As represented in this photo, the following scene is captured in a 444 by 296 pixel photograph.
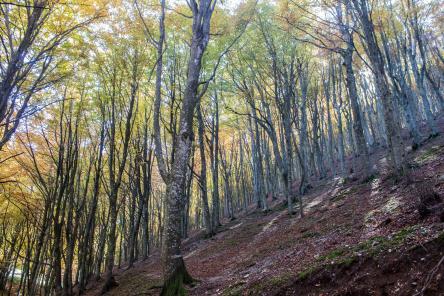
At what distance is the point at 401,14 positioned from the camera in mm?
16812

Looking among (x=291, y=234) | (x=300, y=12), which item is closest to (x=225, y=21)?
(x=300, y=12)

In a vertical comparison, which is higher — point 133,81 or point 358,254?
point 133,81

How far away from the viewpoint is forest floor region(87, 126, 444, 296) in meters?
3.44

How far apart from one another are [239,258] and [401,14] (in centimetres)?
1655

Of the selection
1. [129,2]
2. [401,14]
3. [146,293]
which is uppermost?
[401,14]

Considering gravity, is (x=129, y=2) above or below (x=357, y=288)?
above

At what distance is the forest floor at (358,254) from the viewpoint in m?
3.44

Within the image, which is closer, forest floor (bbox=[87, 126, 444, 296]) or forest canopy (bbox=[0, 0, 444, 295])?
forest floor (bbox=[87, 126, 444, 296])

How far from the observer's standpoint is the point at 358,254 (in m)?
4.25

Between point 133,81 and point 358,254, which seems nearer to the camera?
point 358,254

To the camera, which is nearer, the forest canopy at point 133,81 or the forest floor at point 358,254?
the forest floor at point 358,254

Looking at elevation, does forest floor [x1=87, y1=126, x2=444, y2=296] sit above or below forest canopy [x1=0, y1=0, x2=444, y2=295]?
below

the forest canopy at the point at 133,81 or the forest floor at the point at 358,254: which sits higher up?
the forest canopy at the point at 133,81

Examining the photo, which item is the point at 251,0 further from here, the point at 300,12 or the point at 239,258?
the point at 239,258
